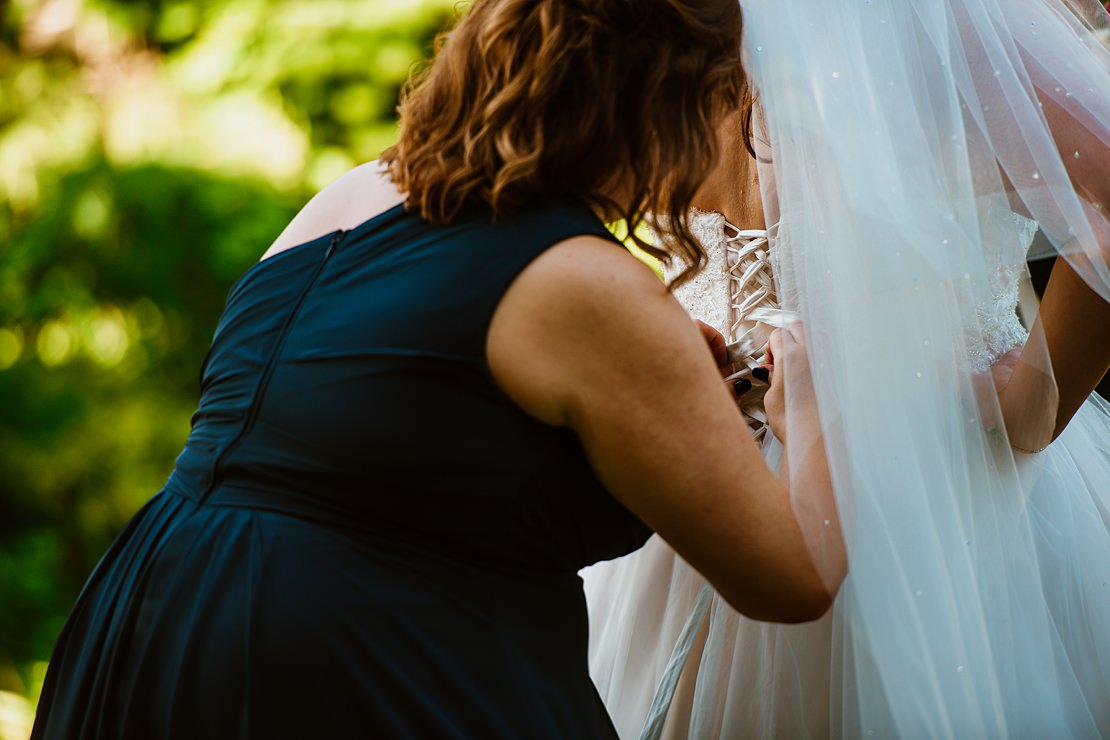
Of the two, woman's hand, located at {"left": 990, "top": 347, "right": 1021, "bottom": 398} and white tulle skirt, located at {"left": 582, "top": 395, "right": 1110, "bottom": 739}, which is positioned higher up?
woman's hand, located at {"left": 990, "top": 347, "right": 1021, "bottom": 398}

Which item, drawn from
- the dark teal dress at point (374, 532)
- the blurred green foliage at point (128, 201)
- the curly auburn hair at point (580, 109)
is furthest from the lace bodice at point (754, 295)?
the blurred green foliage at point (128, 201)

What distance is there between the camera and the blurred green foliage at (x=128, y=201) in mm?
3436

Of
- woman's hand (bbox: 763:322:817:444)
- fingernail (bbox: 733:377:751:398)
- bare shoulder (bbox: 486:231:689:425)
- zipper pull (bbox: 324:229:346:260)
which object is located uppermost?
zipper pull (bbox: 324:229:346:260)

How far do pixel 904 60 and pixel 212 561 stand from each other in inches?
41.7

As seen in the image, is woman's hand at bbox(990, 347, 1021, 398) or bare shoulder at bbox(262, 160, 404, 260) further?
woman's hand at bbox(990, 347, 1021, 398)

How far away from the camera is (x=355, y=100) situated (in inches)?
160

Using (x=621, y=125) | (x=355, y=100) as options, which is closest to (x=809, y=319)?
(x=621, y=125)

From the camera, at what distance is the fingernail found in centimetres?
155

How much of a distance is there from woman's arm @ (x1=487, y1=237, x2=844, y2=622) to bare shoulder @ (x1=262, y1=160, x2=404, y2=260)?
0.27 meters

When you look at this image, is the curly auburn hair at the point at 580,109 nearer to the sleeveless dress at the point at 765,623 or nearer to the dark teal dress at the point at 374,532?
the dark teal dress at the point at 374,532

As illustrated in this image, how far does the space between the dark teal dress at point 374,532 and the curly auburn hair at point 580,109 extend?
47 millimetres

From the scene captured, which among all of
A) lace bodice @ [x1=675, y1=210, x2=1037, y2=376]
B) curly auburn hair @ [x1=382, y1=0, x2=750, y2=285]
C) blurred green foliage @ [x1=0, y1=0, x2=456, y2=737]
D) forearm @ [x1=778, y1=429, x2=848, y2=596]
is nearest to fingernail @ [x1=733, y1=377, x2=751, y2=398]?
lace bodice @ [x1=675, y1=210, x2=1037, y2=376]

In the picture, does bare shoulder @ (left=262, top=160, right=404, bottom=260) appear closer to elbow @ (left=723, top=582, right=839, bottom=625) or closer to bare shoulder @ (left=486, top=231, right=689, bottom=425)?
bare shoulder @ (left=486, top=231, right=689, bottom=425)

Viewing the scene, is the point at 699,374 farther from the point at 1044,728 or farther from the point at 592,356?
the point at 1044,728
